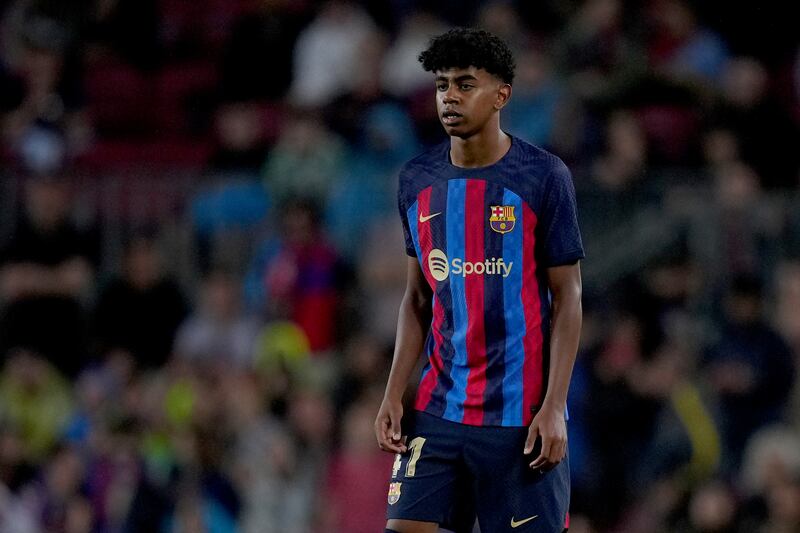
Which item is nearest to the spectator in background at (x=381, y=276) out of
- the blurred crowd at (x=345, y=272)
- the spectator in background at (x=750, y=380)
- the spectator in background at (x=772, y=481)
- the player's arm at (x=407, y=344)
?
the blurred crowd at (x=345, y=272)

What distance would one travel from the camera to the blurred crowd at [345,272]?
34.2 feet

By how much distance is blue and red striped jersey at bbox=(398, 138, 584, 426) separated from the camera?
5.64 m

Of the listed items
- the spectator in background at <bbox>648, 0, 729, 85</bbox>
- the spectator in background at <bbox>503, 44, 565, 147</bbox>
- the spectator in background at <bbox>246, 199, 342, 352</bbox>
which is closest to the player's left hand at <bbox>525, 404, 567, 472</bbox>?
the spectator in background at <bbox>246, 199, 342, 352</bbox>

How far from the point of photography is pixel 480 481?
5711 mm

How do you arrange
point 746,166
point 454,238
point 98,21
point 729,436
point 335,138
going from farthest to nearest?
point 98,21
point 335,138
point 746,166
point 729,436
point 454,238

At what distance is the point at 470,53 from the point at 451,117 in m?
0.24

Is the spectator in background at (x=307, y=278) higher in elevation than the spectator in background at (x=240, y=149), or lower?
lower

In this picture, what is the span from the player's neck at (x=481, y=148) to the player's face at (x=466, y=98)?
6 cm

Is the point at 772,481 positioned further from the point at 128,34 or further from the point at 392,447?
the point at 128,34

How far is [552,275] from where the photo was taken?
5.71m

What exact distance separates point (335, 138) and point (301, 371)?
83.8 inches

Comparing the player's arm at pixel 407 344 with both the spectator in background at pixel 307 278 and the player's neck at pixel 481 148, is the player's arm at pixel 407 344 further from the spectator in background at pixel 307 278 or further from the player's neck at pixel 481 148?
the spectator in background at pixel 307 278

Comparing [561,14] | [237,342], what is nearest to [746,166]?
[561,14]

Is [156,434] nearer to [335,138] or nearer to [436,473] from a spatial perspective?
[335,138]
